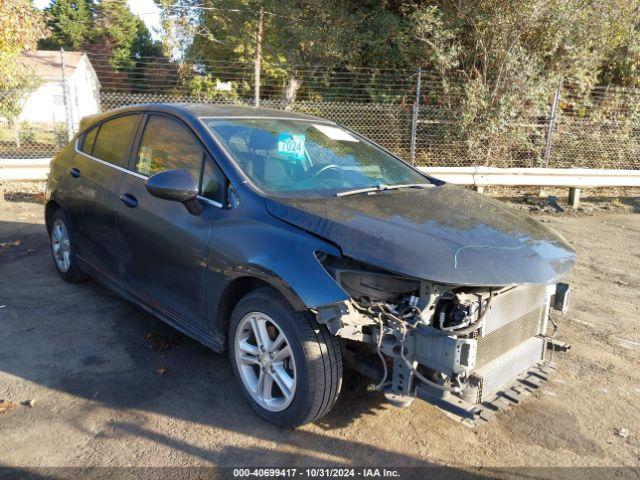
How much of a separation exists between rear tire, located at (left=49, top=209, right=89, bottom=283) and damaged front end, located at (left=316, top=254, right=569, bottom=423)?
3.12m

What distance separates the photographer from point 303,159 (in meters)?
3.74

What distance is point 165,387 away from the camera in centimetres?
344

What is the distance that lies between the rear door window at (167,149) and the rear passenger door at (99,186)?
8.8 inches

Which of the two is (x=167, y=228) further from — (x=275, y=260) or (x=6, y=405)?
(x=6, y=405)

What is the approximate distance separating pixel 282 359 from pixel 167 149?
1763 mm

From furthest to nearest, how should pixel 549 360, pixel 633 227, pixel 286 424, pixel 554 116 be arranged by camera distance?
pixel 554 116, pixel 633 227, pixel 549 360, pixel 286 424

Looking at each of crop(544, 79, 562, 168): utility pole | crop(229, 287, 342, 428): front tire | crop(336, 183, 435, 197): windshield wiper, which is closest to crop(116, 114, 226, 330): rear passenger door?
crop(229, 287, 342, 428): front tire

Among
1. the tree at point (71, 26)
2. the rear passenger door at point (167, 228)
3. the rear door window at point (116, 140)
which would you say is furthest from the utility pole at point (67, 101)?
the tree at point (71, 26)

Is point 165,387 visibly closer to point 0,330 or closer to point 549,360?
point 0,330

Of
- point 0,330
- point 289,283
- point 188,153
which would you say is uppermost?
point 188,153

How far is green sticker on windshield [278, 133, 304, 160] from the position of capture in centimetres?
372

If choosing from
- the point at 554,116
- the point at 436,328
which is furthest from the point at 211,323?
the point at 554,116

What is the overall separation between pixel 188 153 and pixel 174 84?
943cm

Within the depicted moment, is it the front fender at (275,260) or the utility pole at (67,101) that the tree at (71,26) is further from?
the front fender at (275,260)
